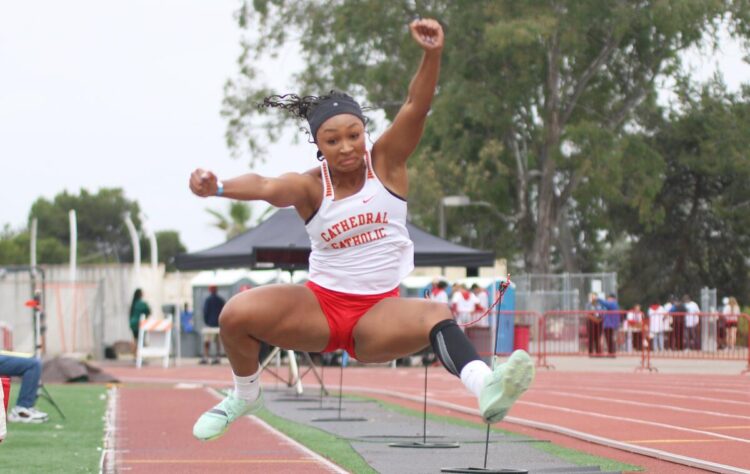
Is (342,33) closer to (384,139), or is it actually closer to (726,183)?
(726,183)

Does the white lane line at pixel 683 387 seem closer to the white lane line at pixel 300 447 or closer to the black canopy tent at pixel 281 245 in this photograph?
the black canopy tent at pixel 281 245

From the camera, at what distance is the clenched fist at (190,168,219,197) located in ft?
19.1

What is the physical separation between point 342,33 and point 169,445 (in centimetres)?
3195

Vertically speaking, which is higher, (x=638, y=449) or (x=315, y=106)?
(x=315, y=106)

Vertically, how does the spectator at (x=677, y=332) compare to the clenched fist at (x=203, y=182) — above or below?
below

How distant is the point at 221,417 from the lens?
6.69 meters

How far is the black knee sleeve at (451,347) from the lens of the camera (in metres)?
6.14

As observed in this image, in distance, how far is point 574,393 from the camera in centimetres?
1759

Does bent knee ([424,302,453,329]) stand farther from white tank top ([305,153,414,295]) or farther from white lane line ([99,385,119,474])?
white lane line ([99,385,119,474])

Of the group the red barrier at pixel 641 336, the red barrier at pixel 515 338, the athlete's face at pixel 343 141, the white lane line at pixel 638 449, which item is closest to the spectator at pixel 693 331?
the red barrier at pixel 641 336

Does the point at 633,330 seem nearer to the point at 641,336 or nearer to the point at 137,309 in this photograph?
the point at 641,336

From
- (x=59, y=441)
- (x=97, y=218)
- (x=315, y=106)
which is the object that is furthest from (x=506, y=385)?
(x=97, y=218)

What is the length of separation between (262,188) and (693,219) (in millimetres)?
47053

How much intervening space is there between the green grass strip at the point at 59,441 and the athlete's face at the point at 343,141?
3.67 metres
